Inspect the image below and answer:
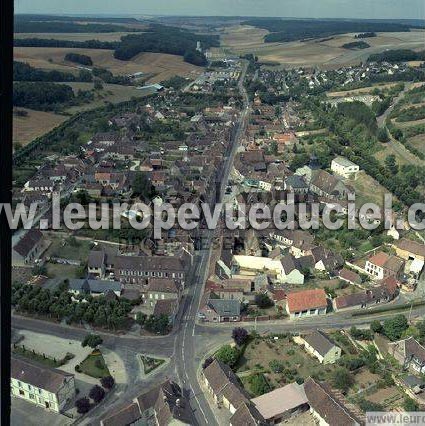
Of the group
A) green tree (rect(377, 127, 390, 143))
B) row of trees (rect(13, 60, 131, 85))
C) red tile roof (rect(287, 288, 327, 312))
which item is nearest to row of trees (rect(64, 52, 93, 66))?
row of trees (rect(13, 60, 131, 85))

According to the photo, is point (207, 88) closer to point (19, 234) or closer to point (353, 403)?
point (19, 234)

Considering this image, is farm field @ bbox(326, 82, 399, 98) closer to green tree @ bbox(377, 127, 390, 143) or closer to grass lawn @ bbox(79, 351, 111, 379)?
green tree @ bbox(377, 127, 390, 143)

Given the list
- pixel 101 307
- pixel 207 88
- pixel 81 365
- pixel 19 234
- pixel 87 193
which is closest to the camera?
pixel 81 365

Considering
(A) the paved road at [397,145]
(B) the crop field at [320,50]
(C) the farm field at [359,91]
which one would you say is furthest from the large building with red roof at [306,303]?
(B) the crop field at [320,50]

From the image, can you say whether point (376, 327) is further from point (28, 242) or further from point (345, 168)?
point (345, 168)

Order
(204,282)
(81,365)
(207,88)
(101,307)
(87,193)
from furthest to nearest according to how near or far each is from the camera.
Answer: (207,88) < (87,193) < (204,282) < (101,307) < (81,365)

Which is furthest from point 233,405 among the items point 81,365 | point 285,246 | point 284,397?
point 285,246

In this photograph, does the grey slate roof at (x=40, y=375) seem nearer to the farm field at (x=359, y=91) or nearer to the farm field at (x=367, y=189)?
the farm field at (x=367, y=189)
